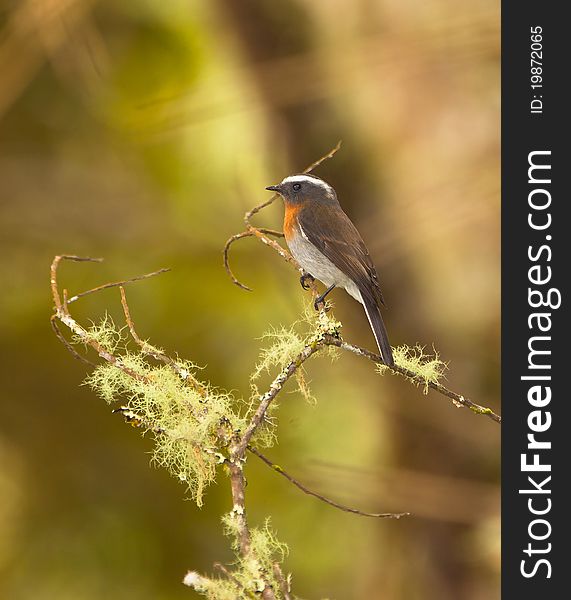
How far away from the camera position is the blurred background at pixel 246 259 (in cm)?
217

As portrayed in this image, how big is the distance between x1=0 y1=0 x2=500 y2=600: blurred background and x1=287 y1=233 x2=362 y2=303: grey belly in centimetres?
47

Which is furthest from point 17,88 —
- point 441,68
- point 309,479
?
point 309,479

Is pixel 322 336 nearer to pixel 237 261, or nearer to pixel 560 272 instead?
pixel 560 272

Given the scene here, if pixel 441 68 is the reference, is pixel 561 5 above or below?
below

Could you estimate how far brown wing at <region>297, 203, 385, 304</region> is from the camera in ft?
4.95

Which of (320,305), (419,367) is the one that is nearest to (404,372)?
(419,367)

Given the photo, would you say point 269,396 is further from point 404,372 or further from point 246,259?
point 246,259

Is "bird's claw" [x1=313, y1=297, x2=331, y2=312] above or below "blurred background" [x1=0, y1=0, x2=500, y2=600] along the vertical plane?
below

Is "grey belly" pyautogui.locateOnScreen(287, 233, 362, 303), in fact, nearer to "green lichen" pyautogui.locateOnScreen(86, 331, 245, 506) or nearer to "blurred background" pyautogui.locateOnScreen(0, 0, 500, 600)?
A: "blurred background" pyautogui.locateOnScreen(0, 0, 500, 600)

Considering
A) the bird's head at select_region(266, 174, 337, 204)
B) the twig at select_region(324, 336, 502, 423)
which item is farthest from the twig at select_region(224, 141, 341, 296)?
the bird's head at select_region(266, 174, 337, 204)

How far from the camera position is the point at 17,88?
7.64ft

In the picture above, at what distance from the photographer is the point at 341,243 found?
1.57 meters

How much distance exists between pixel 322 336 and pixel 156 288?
185 centimetres

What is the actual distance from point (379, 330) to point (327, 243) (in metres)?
0.33
